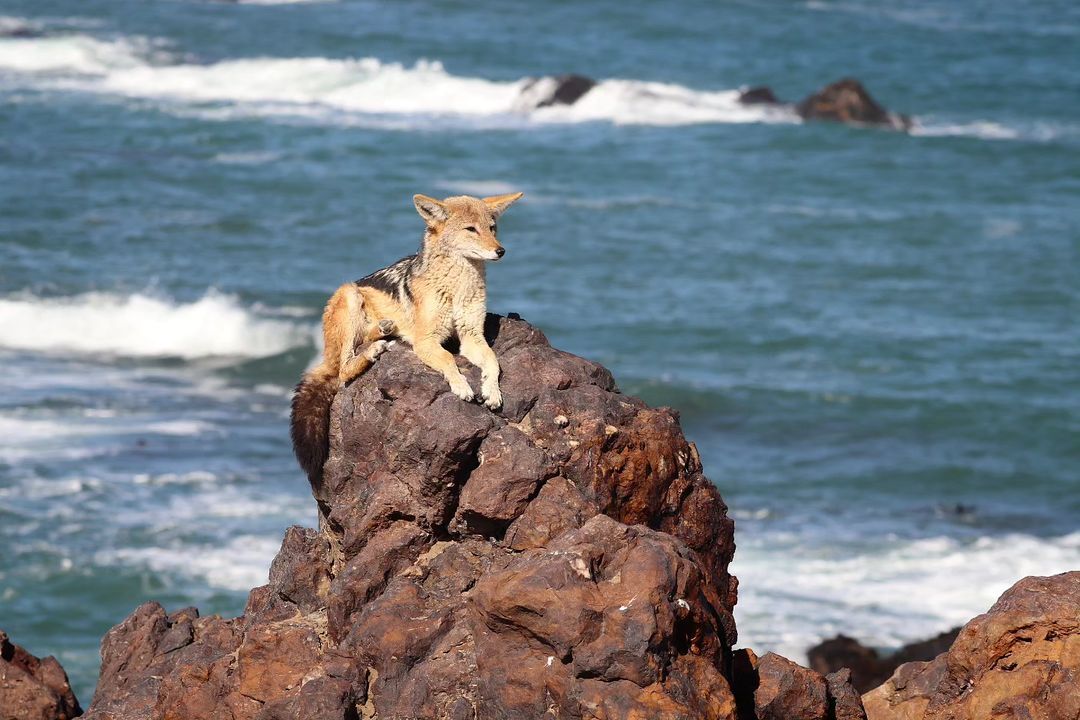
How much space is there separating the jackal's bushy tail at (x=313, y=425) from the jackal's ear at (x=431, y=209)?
3.88 feet

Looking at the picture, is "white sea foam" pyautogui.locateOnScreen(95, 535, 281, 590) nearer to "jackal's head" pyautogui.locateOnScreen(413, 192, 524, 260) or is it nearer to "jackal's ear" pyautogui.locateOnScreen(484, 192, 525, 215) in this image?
"jackal's ear" pyautogui.locateOnScreen(484, 192, 525, 215)

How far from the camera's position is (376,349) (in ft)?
31.9

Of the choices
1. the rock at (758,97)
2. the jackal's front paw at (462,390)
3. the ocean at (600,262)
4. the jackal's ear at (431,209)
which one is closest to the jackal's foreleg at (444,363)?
the jackal's front paw at (462,390)

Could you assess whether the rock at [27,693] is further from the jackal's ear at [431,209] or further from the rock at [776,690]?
the rock at [776,690]

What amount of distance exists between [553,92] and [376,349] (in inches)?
1898

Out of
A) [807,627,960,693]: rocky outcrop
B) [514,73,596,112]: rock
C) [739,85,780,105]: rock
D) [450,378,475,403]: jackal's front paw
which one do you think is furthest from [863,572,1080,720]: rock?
[739,85,780,105]: rock

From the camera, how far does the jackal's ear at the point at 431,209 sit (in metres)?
9.88

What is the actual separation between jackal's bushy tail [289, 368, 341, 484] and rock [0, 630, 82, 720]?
7.68 ft

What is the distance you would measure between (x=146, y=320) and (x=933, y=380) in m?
15.5

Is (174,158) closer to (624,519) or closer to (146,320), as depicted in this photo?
(146,320)

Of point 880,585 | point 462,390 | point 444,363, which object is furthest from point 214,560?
point 462,390

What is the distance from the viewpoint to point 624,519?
8.80 m

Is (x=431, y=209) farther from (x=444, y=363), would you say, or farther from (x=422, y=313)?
(x=444, y=363)

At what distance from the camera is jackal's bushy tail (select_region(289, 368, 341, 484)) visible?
30.7ft
